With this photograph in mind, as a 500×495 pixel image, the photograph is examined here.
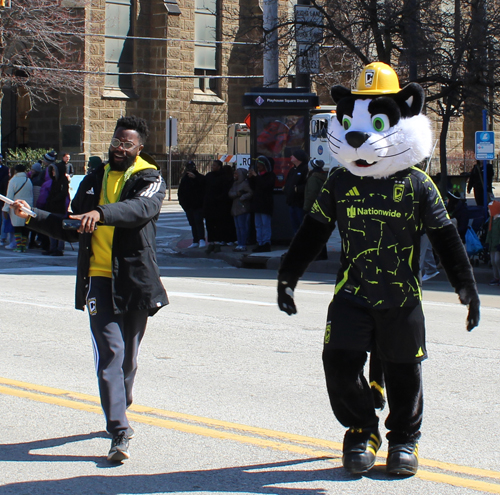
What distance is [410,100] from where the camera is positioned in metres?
4.02

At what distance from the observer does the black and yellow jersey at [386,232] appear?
3.86m

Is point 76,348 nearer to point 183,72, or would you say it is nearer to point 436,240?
point 436,240

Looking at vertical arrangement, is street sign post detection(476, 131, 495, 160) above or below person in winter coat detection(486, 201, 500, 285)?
above

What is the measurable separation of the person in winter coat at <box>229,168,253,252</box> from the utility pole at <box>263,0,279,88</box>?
3654 millimetres

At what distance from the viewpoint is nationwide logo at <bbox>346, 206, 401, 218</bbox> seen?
3.86 meters

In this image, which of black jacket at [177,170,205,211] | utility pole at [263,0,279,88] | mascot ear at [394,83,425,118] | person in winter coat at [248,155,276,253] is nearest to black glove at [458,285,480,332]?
mascot ear at [394,83,425,118]

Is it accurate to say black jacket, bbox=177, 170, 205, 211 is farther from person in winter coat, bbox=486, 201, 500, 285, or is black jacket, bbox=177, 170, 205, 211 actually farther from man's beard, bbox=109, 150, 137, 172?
man's beard, bbox=109, 150, 137, 172

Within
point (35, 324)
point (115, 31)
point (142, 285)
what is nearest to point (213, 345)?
point (35, 324)

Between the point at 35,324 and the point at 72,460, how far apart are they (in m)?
4.22

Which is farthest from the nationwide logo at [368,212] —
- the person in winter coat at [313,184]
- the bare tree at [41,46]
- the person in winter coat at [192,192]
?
the bare tree at [41,46]

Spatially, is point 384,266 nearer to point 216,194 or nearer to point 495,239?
point 495,239

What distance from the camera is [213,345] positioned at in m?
7.26

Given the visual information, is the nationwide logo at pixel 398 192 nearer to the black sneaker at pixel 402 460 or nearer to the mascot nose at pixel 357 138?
the mascot nose at pixel 357 138

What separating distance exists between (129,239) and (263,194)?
10443mm
